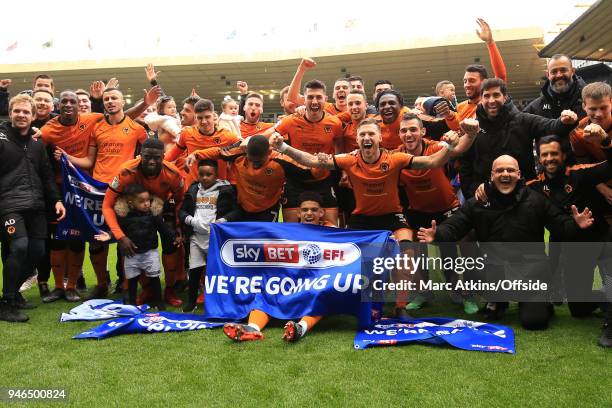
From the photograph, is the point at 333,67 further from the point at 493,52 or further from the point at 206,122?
the point at 206,122

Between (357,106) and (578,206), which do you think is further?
(357,106)

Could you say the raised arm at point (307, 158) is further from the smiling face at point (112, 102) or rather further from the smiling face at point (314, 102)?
the smiling face at point (112, 102)

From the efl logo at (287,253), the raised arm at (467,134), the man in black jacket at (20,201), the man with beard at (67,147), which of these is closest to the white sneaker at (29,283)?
the man with beard at (67,147)

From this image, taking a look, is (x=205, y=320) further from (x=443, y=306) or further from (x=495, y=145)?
(x=495, y=145)

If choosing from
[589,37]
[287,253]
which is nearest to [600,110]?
[287,253]

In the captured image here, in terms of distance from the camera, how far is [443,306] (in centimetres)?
553

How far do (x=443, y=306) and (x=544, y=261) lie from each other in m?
1.18

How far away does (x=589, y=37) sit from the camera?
1920 centimetres

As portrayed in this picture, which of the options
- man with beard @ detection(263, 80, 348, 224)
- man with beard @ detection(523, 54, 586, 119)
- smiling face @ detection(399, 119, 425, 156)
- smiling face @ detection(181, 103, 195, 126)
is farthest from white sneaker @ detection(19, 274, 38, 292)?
man with beard @ detection(523, 54, 586, 119)

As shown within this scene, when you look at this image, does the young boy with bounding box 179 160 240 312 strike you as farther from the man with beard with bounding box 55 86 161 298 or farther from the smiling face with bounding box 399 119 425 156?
the smiling face with bounding box 399 119 425 156

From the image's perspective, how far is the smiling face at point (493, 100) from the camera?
5.05m

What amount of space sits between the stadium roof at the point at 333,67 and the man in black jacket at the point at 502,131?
22.0 meters

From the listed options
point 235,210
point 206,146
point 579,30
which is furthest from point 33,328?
point 579,30

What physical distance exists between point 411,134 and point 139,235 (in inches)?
118
